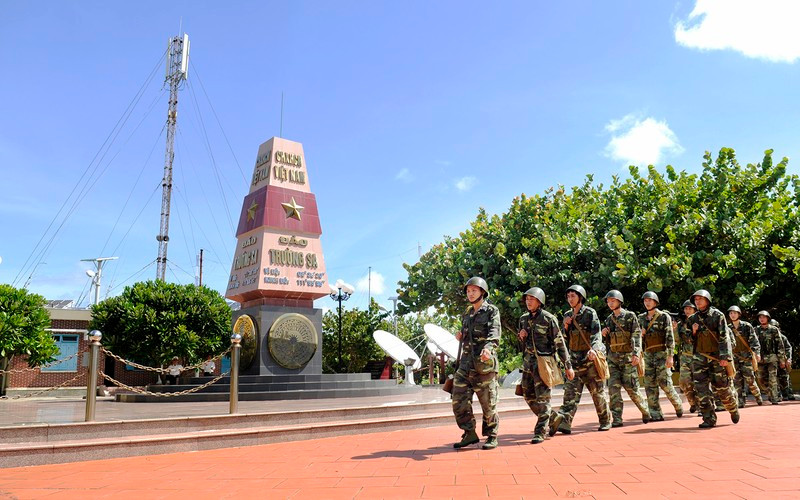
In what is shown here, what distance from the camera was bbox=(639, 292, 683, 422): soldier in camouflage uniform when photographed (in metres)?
9.93

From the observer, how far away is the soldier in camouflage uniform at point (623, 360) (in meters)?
9.07

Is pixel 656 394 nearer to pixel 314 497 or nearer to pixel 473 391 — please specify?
pixel 473 391

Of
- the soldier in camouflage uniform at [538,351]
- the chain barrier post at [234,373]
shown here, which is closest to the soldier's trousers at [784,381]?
the soldier in camouflage uniform at [538,351]

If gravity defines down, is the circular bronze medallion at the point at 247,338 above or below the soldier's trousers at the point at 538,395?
above

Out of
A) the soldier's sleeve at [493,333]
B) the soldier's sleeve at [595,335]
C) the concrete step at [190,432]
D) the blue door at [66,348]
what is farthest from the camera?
the blue door at [66,348]

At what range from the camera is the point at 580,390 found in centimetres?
815

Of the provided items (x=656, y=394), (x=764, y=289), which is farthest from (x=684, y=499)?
(x=764, y=289)

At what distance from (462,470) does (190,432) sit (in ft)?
14.3

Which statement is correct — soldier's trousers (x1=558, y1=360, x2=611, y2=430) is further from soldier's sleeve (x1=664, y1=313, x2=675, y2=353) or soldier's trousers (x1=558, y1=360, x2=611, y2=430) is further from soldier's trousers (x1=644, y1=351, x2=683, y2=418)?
soldier's sleeve (x1=664, y1=313, x2=675, y2=353)

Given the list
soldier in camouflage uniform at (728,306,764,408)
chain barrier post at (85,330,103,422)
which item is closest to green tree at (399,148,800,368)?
soldier in camouflage uniform at (728,306,764,408)

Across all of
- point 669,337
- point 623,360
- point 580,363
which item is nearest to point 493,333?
point 580,363

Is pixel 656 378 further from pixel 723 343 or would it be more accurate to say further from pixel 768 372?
pixel 768 372

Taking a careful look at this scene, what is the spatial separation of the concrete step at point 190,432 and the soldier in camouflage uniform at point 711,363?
11.3 feet

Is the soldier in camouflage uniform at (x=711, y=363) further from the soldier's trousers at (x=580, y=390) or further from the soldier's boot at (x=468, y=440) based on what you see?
the soldier's boot at (x=468, y=440)
